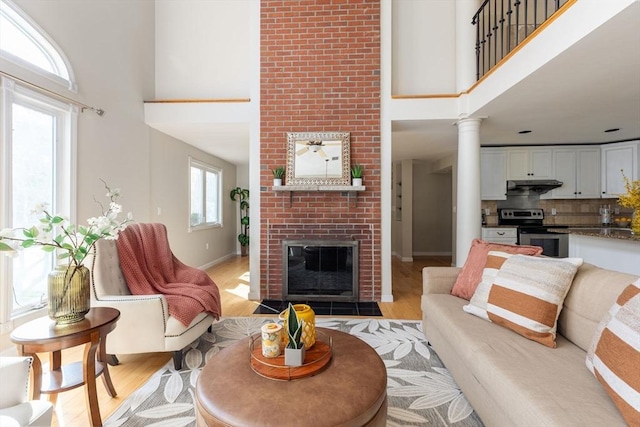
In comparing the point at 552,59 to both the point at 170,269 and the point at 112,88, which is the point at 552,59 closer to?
the point at 170,269

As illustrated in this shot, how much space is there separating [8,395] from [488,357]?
1915 millimetres

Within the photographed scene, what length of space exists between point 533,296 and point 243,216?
243 inches

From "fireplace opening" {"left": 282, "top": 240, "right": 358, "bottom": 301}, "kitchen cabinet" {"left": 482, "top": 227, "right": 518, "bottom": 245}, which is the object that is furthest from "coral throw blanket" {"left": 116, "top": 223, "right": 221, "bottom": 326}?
"kitchen cabinet" {"left": 482, "top": 227, "right": 518, "bottom": 245}

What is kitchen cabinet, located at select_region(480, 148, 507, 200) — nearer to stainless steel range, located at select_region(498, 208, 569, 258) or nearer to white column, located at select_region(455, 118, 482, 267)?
stainless steel range, located at select_region(498, 208, 569, 258)

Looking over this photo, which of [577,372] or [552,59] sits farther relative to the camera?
[552,59]

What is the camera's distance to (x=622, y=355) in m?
1.01

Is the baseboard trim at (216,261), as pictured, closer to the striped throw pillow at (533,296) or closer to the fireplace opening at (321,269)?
the fireplace opening at (321,269)

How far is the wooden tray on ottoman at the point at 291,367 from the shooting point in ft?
3.89

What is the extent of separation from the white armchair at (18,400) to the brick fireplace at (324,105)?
101 inches

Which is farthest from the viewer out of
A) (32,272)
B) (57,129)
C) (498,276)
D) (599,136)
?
(599,136)

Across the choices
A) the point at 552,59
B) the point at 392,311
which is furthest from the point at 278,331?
the point at 552,59

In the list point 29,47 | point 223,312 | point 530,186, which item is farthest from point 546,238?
point 29,47

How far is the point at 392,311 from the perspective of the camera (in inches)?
126

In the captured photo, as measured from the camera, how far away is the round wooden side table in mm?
1324
